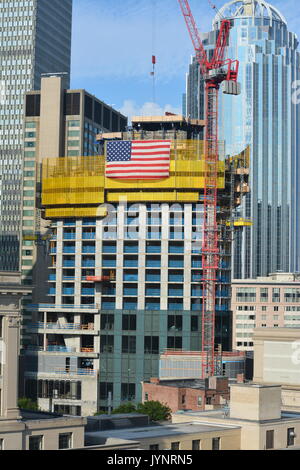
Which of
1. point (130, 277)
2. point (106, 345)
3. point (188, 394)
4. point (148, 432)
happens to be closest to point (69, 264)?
point (130, 277)

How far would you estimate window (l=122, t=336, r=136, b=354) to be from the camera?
6983 inches

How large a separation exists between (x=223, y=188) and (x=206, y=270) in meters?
16.0

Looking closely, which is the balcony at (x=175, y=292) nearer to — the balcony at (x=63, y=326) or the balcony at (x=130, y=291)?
the balcony at (x=130, y=291)

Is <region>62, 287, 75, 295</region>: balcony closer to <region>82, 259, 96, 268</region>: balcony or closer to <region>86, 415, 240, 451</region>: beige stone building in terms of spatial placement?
<region>82, 259, 96, 268</region>: balcony

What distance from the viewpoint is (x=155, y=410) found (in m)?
136

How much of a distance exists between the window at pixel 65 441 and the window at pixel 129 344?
342 ft

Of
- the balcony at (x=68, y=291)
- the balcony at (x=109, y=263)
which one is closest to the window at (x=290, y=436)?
the balcony at (x=109, y=263)

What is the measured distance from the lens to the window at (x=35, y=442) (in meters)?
70.5

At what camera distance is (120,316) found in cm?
17900

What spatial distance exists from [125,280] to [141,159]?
23.3m

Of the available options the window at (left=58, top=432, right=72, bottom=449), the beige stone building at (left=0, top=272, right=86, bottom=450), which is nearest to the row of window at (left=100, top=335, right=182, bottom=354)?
the beige stone building at (left=0, top=272, right=86, bottom=450)

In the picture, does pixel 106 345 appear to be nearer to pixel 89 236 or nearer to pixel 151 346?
pixel 151 346

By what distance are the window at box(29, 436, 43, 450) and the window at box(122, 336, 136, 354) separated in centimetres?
10635
